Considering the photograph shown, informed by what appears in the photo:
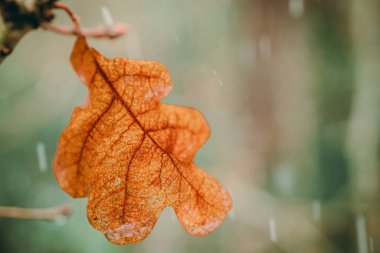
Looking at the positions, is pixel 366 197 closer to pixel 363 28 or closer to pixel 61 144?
pixel 363 28

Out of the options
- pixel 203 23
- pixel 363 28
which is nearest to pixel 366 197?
pixel 363 28

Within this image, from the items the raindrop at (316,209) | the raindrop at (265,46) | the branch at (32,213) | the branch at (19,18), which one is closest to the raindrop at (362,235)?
the raindrop at (316,209)

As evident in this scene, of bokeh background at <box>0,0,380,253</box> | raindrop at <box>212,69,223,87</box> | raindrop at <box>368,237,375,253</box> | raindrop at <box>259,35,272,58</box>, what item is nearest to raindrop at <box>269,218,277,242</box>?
bokeh background at <box>0,0,380,253</box>

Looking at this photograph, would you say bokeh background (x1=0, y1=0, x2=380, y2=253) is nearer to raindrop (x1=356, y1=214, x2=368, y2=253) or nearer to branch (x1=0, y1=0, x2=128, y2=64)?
raindrop (x1=356, y1=214, x2=368, y2=253)

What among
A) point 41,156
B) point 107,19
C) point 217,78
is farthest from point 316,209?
point 107,19

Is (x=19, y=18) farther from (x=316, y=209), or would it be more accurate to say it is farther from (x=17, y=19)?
(x=316, y=209)
